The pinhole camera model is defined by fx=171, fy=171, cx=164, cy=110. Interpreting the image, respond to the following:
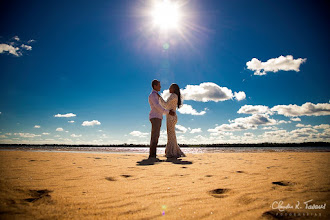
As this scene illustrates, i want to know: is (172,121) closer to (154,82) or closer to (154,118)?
(154,118)

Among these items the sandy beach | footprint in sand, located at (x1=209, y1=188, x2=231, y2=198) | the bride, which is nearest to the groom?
the bride

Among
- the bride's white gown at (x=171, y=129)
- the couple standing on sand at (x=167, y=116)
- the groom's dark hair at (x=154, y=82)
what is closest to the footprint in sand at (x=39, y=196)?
the couple standing on sand at (x=167, y=116)

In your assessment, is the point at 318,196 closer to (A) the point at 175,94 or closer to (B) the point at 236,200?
(B) the point at 236,200

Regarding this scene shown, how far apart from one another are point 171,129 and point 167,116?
613 millimetres

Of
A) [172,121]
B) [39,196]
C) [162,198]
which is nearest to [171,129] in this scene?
[172,121]

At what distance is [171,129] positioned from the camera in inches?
298

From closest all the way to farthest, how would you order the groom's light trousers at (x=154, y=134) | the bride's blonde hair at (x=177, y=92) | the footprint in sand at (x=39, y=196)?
the footprint in sand at (x=39, y=196) → the groom's light trousers at (x=154, y=134) → the bride's blonde hair at (x=177, y=92)

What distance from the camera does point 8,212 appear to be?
5.51 feet

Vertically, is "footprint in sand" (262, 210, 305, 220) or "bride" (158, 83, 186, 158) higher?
"bride" (158, 83, 186, 158)

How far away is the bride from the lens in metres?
7.25

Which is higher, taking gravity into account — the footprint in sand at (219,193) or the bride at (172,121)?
the bride at (172,121)

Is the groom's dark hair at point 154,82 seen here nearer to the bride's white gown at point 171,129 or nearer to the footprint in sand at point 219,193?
the bride's white gown at point 171,129

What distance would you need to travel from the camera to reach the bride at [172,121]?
7.25 m

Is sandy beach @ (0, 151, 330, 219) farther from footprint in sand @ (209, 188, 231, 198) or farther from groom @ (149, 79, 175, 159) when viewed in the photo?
groom @ (149, 79, 175, 159)
